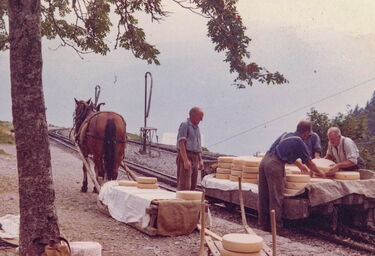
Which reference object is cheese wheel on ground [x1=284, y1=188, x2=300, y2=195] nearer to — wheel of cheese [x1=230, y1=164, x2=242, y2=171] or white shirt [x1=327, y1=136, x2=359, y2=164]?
white shirt [x1=327, y1=136, x2=359, y2=164]

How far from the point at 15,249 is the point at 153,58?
4.26 meters

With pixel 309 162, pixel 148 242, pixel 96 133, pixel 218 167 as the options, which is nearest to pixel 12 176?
pixel 96 133

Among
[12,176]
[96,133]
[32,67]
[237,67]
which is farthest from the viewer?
[12,176]

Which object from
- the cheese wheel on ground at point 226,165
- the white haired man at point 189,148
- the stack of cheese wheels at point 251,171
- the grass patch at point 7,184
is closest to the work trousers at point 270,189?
the stack of cheese wheels at point 251,171

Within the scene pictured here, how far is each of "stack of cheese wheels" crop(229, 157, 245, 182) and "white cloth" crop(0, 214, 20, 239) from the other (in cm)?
448

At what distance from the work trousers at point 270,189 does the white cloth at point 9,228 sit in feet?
13.3

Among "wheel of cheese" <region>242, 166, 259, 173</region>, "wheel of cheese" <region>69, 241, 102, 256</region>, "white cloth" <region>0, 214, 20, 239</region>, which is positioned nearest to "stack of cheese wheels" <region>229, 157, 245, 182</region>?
"wheel of cheese" <region>242, 166, 259, 173</region>

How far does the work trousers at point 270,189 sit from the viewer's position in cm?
834

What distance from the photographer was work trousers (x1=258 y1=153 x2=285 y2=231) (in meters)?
8.34

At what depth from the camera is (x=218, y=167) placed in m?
11.0

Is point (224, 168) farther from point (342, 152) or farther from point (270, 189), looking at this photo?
point (342, 152)

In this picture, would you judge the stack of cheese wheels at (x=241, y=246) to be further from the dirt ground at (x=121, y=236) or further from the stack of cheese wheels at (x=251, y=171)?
the stack of cheese wheels at (x=251, y=171)

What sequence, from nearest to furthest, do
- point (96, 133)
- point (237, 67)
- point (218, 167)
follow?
point (237, 67) < point (218, 167) < point (96, 133)

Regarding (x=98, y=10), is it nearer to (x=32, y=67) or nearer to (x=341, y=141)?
(x=32, y=67)
